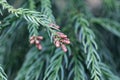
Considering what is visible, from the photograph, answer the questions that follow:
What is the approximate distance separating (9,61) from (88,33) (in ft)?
1.57

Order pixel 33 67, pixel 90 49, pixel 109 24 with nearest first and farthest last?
1. pixel 90 49
2. pixel 33 67
3. pixel 109 24

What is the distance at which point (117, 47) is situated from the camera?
5.84 feet

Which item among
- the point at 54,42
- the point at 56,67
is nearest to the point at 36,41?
the point at 54,42

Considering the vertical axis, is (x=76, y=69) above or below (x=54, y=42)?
below

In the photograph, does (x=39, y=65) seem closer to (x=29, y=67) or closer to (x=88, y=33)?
(x=29, y=67)

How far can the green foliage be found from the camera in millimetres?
1102

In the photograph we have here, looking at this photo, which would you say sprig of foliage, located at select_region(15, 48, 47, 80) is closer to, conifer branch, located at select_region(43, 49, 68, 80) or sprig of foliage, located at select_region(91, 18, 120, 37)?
conifer branch, located at select_region(43, 49, 68, 80)

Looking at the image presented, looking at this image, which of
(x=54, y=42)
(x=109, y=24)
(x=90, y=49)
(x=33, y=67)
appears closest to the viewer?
(x=54, y=42)

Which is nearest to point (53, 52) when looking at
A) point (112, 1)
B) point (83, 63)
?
point (83, 63)

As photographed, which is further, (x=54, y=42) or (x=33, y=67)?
(x=33, y=67)

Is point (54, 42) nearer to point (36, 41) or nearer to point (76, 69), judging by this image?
point (36, 41)

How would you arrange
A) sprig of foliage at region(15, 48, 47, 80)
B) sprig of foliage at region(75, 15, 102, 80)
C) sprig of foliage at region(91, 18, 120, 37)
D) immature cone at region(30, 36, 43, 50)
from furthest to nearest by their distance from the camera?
sprig of foliage at region(91, 18, 120, 37) → sprig of foliage at region(15, 48, 47, 80) → sprig of foliage at region(75, 15, 102, 80) → immature cone at region(30, 36, 43, 50)

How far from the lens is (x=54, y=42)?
3.29ft

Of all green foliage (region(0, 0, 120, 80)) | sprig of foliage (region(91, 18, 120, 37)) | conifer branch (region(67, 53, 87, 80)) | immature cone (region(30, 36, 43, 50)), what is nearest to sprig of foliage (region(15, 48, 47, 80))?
green foliage (region(0, 0, 120, 80))
